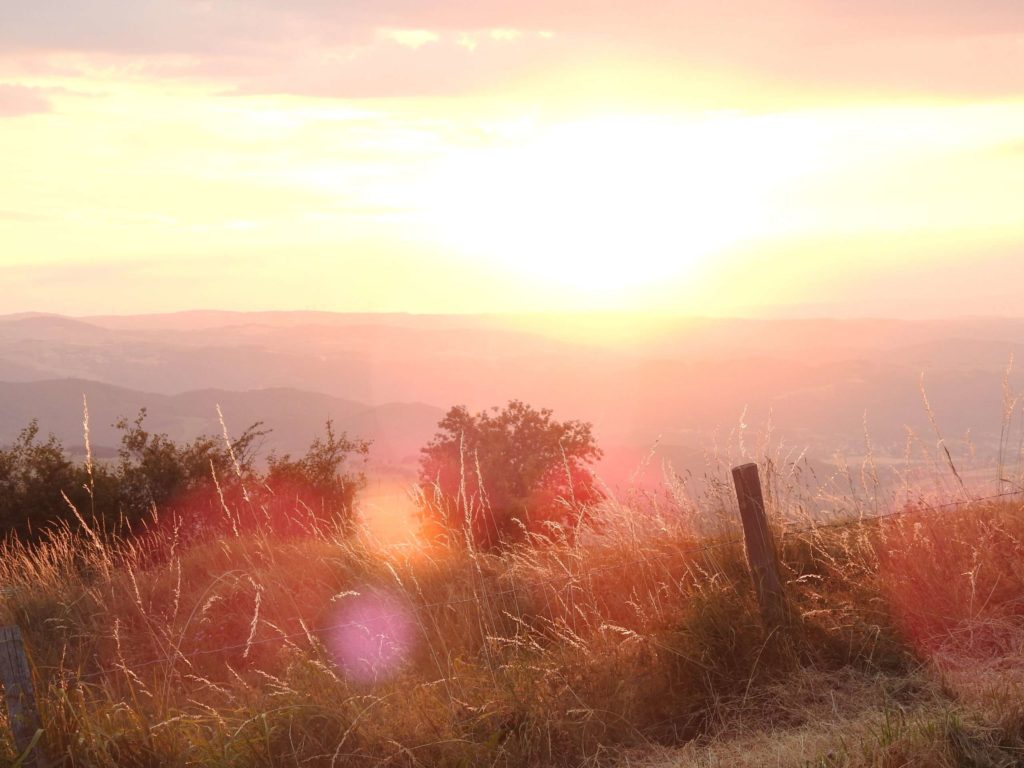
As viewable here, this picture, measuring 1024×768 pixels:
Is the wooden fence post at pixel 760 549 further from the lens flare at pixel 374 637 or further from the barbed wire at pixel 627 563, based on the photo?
the lens flare at pixel 374 637

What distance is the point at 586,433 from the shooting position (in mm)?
19609

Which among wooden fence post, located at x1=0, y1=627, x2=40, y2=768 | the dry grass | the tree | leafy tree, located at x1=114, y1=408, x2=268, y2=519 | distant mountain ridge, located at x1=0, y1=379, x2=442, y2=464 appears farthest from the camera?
distant mountain ridge, located at x1=0, y1=379, x2=442, y2=464

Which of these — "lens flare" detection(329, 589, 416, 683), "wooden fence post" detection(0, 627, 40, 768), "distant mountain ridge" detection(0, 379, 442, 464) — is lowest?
"distant mountain ridge" detection(0, 379, 442, 464)

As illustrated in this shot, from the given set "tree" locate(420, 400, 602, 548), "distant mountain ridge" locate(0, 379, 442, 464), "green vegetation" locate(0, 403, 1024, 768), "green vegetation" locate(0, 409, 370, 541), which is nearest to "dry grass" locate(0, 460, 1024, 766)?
"green vegetation" locate(0, 403, 1024, 768)

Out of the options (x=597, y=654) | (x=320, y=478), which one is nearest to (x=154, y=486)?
(x=320, y=478)

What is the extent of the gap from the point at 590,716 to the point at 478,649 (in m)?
1.36

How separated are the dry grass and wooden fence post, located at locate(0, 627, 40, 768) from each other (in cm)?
10

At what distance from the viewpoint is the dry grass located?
4.70 metres

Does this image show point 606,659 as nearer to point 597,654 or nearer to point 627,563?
point 597,654

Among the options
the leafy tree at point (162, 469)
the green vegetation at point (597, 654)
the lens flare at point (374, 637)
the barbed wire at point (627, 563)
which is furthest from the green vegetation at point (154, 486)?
the barbed wire at point (627, 563)

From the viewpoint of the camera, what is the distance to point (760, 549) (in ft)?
19.6

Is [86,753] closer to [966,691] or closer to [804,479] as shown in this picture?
[966,691]

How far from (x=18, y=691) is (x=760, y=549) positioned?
439cm

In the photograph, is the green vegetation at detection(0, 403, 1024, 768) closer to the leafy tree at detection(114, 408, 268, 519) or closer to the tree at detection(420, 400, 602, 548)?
the leafy tree at detection(114, 408, 268, 519)
